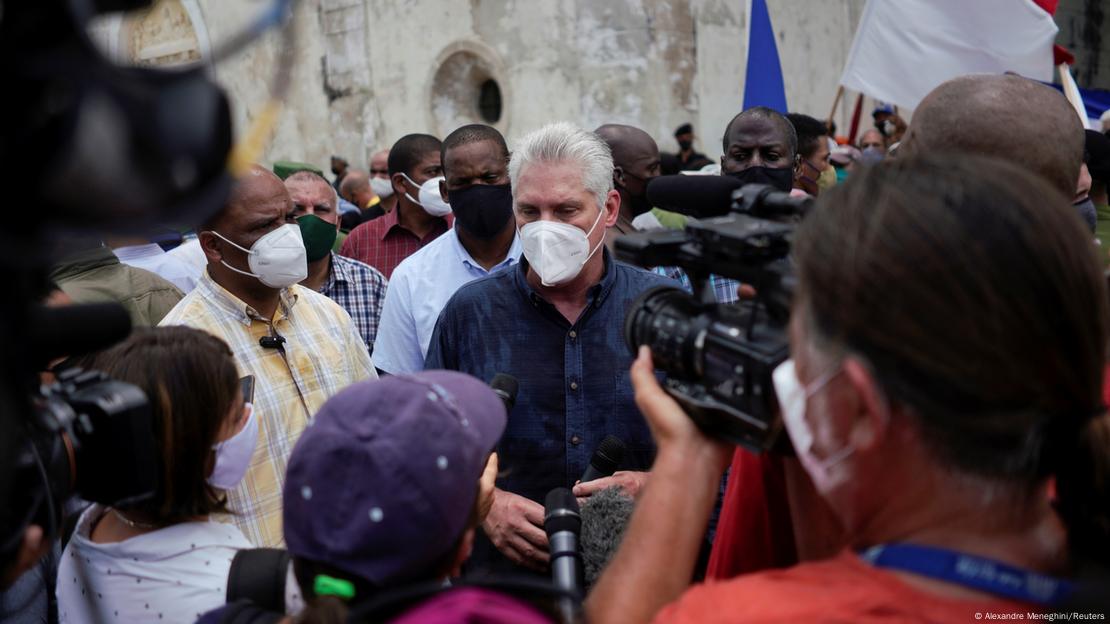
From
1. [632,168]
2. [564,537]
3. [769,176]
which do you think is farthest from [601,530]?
[632,168]

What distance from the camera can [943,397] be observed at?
116cm

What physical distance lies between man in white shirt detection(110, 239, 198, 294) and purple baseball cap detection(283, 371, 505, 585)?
3.78 m

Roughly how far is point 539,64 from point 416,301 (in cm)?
824

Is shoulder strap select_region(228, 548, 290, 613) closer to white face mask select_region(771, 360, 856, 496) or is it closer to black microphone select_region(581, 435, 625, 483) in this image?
black microphone select_region(581, 435, 625, 483)

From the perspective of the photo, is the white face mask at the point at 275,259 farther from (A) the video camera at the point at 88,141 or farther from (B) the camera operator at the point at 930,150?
(A) the video camera at the point at 88,141

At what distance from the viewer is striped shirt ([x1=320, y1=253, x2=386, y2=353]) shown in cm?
477

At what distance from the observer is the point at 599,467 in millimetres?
2631

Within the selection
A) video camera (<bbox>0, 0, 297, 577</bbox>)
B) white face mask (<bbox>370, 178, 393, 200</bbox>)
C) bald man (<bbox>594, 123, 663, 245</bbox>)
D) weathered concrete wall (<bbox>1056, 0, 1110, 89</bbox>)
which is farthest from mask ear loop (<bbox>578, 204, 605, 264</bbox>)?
weathered concrete wall (<bbox>1056, 0, 1110, 89</bbox>)

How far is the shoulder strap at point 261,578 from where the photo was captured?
1868 millimetres

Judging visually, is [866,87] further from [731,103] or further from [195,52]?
[195,52]

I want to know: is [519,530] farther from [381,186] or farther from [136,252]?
[381,186]

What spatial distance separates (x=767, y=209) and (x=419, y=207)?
184 inches

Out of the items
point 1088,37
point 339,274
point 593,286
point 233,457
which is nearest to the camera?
point 233,457

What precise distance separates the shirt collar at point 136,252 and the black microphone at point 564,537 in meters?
3.67
